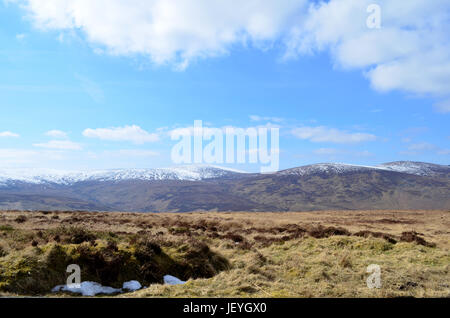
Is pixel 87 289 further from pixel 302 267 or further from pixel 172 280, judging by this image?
pixel 302 267

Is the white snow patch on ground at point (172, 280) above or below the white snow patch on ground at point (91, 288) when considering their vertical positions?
below

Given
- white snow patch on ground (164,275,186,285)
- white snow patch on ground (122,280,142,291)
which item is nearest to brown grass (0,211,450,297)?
white snow patch on ground (164,275,186,285)

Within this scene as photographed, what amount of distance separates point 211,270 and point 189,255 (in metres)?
1.29

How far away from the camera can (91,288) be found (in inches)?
367

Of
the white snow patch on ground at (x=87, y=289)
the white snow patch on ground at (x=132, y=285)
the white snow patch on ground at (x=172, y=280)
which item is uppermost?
the white snow patch on ground at (x=87, y=289)

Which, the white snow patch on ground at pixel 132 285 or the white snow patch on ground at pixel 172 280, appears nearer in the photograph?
the white snow patch on ground at pixel 132 285

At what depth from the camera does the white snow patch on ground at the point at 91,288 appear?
29.5 ft

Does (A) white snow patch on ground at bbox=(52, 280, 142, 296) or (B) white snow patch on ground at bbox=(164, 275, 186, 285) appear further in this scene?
(B) white snow patch on ground at bbox=(164, 275, 186, 285)

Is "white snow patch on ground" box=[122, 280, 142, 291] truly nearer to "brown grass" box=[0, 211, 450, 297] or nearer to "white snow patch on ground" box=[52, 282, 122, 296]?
"white snow patch on ground" box=[52, 282, 122, 296]

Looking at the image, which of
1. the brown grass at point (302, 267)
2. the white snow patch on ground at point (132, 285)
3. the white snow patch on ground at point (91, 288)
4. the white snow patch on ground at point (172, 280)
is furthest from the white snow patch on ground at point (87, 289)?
the white snow patch on ground at point (172, 280)

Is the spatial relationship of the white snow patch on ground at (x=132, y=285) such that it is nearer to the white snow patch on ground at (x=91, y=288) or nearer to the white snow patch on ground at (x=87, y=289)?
the white snow patch on ground at (x=91, y=288)

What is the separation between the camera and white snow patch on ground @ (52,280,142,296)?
9.00 m
